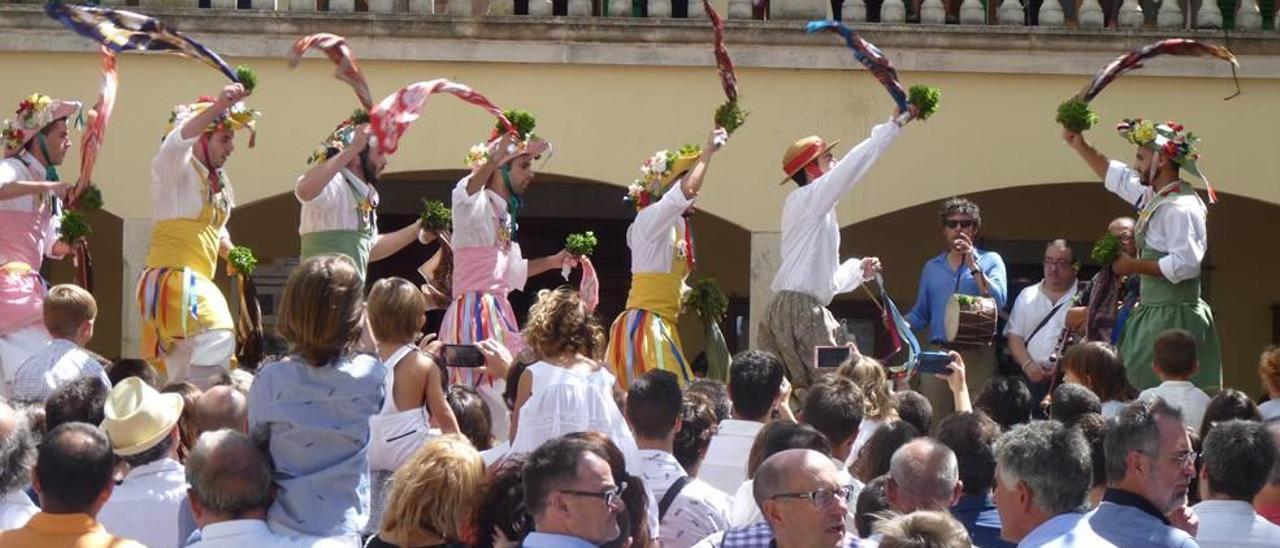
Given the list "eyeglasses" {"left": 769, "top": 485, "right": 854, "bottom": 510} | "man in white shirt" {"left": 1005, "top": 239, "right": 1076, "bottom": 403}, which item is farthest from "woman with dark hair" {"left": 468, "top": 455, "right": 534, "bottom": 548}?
"man in white shirt" {"left": 1005, "top": 239, "right": 1076, "bottom": 403}

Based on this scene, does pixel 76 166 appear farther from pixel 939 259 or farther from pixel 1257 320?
pixel 1257 320

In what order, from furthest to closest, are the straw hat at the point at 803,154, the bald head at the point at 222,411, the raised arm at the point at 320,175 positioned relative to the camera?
the straw hat at the point at 803,154 → the raised arm at the point at 320,175 → the bald head at the point at 222,411

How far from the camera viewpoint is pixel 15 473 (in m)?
5.86

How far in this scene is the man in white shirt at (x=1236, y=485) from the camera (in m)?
6.00

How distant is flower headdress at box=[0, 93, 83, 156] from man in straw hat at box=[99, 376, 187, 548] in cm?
375

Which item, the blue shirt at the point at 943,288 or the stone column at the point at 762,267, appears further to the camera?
the stone column at the point at 762,267

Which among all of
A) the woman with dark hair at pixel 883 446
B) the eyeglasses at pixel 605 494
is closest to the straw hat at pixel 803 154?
the woman with dark hair at pixel 883 446

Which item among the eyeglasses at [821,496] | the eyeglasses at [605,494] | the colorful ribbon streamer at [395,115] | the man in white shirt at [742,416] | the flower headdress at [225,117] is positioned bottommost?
the man in white shirt at [742,416]

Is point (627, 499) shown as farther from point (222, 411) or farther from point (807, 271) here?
point (807, 271)

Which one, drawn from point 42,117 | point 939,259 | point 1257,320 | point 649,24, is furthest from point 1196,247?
point 42,117

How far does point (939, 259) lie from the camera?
11.3 m

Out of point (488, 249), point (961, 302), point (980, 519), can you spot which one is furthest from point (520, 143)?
point (980, 519)

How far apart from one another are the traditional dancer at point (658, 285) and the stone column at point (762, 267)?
2037 millimetres

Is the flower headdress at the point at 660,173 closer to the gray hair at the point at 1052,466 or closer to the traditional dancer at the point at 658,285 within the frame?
the traditional dancer at the point at 658,285
